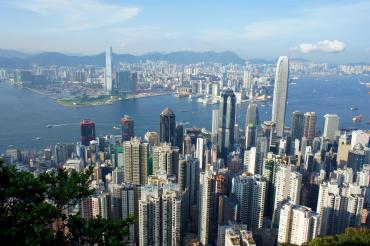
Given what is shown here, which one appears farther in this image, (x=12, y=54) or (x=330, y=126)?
(x=12, y=54)

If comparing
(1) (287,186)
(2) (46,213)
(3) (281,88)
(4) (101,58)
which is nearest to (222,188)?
(1) (287,186)

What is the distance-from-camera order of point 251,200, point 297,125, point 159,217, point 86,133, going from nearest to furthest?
point 159,217 < point 251,200 < point 86,133 < point 297,125

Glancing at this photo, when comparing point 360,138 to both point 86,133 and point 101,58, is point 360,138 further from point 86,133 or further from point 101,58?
point 101,58

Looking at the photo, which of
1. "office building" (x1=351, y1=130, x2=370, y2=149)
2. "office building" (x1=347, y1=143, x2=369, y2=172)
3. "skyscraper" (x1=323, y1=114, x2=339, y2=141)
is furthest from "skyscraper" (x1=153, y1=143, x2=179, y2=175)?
"skyscraper" (x1=323, y1=114, x2=339, y2=141)

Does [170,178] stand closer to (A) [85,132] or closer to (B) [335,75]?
(A) [85,132]

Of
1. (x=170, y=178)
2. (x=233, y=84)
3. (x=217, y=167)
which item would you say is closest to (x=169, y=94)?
(x=233, y=84)

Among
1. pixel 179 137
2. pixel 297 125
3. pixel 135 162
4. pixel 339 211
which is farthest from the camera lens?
pixel 297 125
